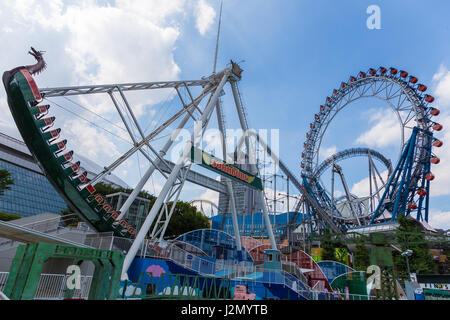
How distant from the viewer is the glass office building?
51.1 metres

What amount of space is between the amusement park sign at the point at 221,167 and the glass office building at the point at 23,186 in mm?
32736

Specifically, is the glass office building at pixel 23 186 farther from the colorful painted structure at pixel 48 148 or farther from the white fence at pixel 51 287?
the white fence at pixel 51 287

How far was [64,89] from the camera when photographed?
17.3 metres

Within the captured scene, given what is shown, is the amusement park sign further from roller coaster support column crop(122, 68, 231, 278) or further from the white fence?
the white fence

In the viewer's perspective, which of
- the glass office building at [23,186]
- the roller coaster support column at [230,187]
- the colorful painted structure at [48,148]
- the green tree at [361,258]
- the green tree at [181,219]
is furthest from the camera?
the glass office building at [23,186]

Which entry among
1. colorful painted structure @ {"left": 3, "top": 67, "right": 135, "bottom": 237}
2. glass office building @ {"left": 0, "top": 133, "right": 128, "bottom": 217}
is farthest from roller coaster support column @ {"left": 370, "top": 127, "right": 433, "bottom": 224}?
glass office building @ {"left": 0, "top": 133, "right": 128, "bottom": 217}

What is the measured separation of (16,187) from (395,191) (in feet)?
211

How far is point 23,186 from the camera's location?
55.1 meters

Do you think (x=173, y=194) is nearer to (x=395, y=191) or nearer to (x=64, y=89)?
(x=64, y=89)

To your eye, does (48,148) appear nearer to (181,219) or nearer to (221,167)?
(221,167)

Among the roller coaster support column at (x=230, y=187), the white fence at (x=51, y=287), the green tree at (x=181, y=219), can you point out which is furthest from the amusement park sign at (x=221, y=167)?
the green tree at (x=181, y=219)

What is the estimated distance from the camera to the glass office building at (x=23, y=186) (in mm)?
51131

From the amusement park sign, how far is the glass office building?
32.7 metres
